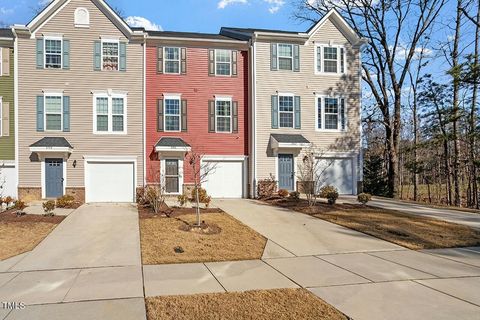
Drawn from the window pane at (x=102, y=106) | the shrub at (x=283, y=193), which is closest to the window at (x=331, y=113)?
the shrub at (x=283, y=193)

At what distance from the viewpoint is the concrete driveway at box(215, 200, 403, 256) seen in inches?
421

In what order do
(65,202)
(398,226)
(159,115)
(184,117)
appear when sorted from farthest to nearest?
(184,117), (159,115), (65,202), (398,226)

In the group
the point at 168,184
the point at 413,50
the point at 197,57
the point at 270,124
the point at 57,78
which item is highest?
the point at 413,50

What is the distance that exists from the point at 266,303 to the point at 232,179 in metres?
16.0

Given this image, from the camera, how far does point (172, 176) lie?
20.8 meters

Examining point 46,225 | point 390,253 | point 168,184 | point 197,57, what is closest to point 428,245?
point 390,253

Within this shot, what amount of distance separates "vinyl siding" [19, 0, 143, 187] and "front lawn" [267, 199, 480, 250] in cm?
875

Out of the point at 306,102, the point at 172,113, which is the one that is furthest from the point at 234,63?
the point at 306,102

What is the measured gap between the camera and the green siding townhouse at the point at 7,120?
1941 centimetres

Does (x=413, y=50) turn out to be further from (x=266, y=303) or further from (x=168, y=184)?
(x=266, y=303)

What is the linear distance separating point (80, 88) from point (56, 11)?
3942 millimetres

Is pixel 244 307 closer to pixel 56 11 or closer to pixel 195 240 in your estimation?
pixel 195 240

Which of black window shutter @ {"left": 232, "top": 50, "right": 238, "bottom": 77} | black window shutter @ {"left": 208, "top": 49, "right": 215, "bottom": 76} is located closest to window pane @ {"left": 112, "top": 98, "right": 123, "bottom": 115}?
black window shutter @ {"left": 208, "top": 49, "right": 215, "bottom": 76}

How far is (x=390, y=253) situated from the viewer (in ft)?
33.2
